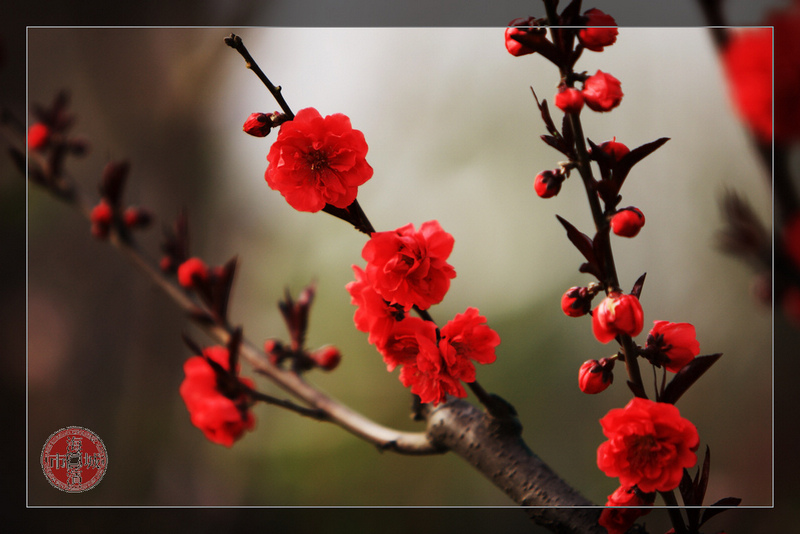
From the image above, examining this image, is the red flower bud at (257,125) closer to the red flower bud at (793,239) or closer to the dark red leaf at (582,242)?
the dark red leaf at (582,242)

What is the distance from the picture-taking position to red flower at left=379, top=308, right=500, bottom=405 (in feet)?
1.43

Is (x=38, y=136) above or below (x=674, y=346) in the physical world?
above

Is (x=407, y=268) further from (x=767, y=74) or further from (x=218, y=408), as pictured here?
(x=767, y=74)

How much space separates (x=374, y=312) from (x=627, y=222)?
0.23 m

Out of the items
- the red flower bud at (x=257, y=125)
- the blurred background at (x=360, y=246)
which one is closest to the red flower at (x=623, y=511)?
the blurred background at (x=360, y=246)

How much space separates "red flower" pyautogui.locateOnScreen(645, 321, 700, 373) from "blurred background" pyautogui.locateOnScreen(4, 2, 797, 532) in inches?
3.2

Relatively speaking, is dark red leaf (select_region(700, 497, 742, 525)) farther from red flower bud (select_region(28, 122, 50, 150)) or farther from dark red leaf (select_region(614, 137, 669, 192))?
red flower bud (select_region(28, 122, 50, 150))

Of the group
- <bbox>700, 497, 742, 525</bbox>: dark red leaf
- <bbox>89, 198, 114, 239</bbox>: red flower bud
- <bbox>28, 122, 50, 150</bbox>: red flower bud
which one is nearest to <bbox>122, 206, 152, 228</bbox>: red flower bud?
<bbox>89, 198, 114, 239</bbox>: red flower bud

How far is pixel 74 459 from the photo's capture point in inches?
24.7

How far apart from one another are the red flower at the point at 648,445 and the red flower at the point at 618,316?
8cm

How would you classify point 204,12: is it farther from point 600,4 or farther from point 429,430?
point 429,430

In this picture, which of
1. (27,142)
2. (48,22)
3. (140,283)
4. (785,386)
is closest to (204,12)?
(48,22)

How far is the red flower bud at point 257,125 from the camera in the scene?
441mm

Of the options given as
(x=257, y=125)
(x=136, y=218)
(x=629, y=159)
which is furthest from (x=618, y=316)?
(x=136, y=218)
